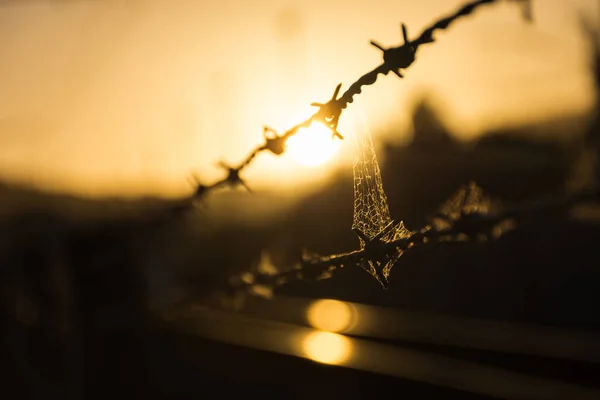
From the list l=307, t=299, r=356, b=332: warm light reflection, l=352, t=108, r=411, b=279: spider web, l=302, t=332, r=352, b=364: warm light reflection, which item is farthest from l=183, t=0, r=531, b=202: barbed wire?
l=307, t=299, r=356, b=332: warm light reflection

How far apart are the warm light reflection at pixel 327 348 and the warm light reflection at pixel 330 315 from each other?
1439 millimetres

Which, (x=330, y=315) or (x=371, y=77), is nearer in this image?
(x=371, y=77)

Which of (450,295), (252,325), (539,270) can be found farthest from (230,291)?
(539,270)

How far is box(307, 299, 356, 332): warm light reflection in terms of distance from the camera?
607 cm

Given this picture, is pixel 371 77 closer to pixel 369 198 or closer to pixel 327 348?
pixel 369 198

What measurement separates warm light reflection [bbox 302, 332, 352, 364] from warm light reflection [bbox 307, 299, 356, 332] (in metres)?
1.44

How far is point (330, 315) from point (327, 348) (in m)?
2.70

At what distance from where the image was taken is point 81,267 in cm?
364

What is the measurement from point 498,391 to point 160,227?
1582 millimetres

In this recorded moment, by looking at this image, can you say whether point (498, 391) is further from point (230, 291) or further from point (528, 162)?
point (528, 162)

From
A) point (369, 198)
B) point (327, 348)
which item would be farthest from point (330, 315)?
point (369, 198)

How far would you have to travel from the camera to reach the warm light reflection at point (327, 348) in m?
3.48

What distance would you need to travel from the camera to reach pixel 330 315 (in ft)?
21.9

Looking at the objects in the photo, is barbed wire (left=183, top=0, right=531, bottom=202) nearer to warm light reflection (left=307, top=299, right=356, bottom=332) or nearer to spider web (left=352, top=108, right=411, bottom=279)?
spider web (left=352, top=108, right=411, bottom=279)
